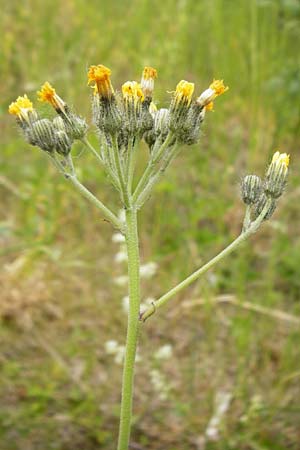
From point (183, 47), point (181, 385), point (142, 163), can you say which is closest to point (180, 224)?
point (142, 163)

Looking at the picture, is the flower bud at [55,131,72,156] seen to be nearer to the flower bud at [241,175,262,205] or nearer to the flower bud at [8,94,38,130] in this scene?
the flower bud at [8,94,38,130]

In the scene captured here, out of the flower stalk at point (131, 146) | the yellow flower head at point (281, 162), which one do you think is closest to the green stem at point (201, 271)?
the flower stalk at point (131, 146)

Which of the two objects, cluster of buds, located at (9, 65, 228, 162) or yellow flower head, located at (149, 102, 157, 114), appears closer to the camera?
cluster of buds, located at (9, 65, 228, 162)

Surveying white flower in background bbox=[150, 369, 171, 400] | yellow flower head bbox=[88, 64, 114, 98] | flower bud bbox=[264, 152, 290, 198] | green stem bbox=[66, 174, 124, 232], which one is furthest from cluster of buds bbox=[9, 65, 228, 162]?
white flower in background bbox=[150, 369, 171, 400]

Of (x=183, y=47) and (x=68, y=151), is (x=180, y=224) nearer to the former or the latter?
(x=183, y=47)

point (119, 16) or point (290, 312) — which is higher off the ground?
point (119, 16)

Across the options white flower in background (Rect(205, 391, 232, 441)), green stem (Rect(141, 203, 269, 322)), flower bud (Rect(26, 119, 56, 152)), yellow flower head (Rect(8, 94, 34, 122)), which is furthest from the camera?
white flower in background (Rect(205, 391, 232, 441))
